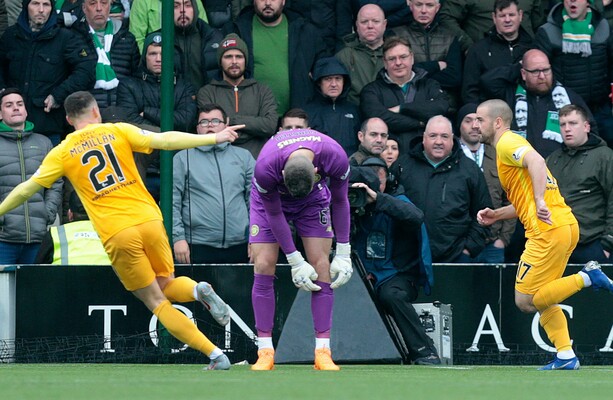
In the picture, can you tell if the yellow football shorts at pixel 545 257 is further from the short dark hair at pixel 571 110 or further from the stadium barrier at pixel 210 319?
the short dark hair at pixel 571 110

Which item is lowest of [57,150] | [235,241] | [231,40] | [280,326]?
[280,326]

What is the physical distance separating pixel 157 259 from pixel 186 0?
443 centimetres

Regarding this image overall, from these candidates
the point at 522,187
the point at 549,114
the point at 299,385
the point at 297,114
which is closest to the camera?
the point at 299,385

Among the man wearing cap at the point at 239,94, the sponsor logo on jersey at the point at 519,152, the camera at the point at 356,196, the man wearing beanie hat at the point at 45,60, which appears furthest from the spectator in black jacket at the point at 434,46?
the sponsor logo on jersey at the point at 519,152

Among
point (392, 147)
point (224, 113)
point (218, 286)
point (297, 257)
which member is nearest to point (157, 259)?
point (297, 257)

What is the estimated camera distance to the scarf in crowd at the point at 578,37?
42.8 ft

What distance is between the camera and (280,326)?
11.4 m

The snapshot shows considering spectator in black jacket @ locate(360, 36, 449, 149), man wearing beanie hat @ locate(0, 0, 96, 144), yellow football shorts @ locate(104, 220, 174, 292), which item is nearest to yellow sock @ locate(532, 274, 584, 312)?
yellow football shorts @ locate(104, 220, 174, 292)

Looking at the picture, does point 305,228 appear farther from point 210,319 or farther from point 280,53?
point 280,53

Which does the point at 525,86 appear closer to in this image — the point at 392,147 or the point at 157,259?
the point at 392,147

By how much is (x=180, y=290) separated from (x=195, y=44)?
455 centimetres

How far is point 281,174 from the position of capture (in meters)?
8.92

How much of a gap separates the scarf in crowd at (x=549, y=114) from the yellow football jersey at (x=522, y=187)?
9.23ft

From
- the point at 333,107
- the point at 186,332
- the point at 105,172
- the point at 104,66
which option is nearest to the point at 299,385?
the point at 186,332
